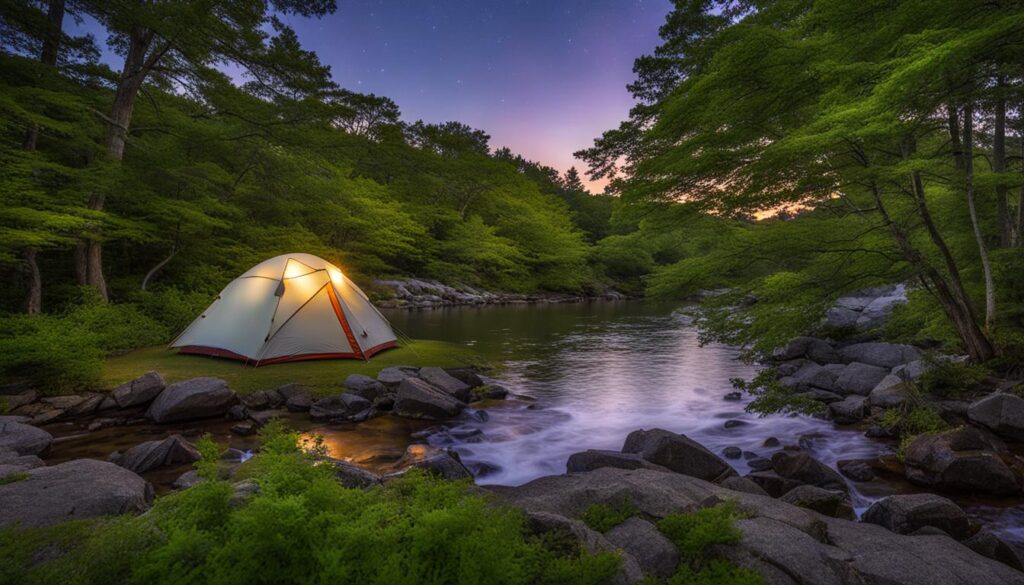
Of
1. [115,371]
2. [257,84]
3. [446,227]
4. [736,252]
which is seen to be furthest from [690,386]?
[446,227]

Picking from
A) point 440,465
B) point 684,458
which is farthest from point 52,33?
point 684,458

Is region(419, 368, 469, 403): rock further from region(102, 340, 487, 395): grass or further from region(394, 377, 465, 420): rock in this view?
region(102, 340, 487, 395): grass

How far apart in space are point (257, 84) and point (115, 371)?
9.41m

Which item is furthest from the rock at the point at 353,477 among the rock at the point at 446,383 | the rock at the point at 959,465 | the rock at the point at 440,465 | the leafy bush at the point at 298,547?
the rock at the point at 959,465

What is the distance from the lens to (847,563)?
11.9ft

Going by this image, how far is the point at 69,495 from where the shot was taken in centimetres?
390

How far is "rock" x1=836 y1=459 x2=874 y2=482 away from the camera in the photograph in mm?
7016

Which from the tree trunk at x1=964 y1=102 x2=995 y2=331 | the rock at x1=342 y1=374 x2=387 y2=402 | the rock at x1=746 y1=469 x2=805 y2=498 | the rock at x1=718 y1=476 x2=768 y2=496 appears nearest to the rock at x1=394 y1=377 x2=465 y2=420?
the rock at x1=342 y1=374 x2=387 y2=402

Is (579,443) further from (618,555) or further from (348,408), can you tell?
(618,555)

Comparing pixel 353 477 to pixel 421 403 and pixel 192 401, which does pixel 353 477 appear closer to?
pixel 421 403

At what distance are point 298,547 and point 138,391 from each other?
8127mm

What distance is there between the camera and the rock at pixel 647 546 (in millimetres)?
3354

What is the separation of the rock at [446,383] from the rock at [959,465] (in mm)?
7781

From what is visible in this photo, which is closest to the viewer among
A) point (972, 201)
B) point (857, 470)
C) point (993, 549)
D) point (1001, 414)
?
point (993, 549)
